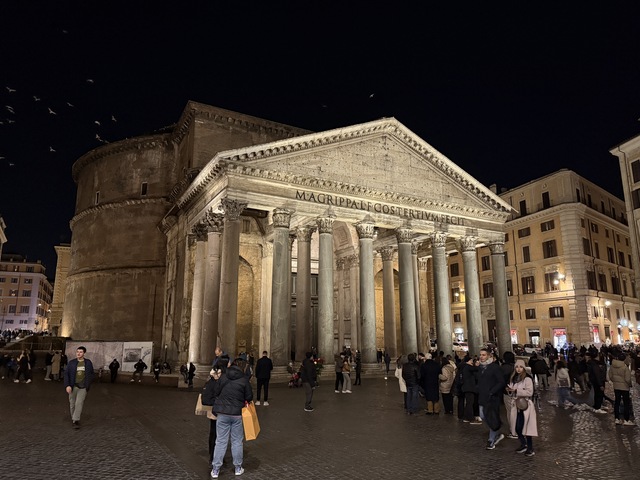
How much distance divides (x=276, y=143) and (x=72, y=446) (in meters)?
13.9

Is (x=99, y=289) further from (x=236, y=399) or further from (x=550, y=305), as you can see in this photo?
(x=550, y=305)

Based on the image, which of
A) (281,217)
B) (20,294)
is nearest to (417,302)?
(281,217)

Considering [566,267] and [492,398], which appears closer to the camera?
[492,398]

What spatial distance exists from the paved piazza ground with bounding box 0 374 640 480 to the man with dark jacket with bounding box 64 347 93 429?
38 centimetres

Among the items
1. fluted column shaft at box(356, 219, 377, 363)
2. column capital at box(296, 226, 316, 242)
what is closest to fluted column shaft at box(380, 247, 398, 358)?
fluted column shaft at box(356, 219, 377, 363)

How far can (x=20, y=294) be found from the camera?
90.0m

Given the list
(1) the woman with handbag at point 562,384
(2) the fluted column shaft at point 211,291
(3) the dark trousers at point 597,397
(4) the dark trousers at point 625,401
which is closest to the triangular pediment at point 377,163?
(2) the fluted column shaft at point 211,291

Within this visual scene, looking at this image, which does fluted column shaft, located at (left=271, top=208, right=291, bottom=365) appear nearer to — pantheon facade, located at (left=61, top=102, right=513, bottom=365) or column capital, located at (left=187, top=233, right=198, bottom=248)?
pantheon facade, located at (left=61, top=102, right=513, bottom=365)

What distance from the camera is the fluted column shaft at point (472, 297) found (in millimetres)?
23500

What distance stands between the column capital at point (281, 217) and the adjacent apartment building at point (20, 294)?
90.7m

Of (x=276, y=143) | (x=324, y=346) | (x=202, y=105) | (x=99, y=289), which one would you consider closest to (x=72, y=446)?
(x=324, y=346)

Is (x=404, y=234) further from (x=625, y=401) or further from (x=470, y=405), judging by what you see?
(x=625, y=401)

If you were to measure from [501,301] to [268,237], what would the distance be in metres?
13.1

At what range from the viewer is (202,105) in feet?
86.6
